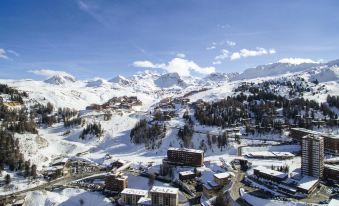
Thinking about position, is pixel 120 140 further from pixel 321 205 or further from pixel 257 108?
pixel 321 205

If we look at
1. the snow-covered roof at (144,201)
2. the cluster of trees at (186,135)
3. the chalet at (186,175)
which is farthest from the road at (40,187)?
the cluster of trees at (186,135)

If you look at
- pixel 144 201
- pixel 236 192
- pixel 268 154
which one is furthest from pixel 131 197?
pixel 268 154

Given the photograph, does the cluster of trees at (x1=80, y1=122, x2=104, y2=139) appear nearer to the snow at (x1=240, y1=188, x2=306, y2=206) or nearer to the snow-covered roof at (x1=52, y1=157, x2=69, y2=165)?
the snow-covered roof at (x1=52, y1=157, x2=69, y2=165)

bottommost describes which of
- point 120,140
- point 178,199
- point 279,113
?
point 178,199

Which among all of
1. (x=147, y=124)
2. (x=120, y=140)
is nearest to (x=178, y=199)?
(x=120, y=140)

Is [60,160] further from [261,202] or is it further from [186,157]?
[261,202]

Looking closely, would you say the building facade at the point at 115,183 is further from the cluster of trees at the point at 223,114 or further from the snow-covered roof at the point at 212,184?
the cluster of trees at the point at 223,114

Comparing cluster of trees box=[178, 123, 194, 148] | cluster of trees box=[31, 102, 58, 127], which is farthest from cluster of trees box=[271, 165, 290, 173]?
cluster of trees box=[31, 102, 58, 127]
